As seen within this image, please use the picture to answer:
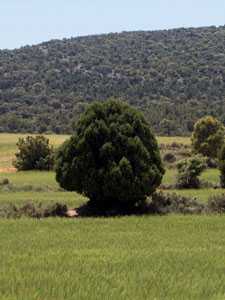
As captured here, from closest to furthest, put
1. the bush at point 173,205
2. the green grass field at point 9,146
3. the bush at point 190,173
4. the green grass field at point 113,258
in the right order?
the green grass field at point 113,258 < the bush at point 173,205 < the bush at point 190,173 < the green grass field at point 9,146

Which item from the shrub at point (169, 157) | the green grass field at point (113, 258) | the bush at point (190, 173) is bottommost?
the shrub at point (169, 157)

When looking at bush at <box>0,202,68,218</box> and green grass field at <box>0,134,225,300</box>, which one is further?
bush at <box>0,202,68,218</box>

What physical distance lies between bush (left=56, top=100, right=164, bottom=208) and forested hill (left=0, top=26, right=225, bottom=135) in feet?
224

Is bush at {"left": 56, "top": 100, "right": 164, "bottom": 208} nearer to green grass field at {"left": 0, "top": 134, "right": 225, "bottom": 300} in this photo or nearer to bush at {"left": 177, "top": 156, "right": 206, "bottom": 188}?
green grass field at {"left": 0, "top": 134, "right": 225, "bottom": 300}

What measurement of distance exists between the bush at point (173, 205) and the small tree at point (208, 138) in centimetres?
2944

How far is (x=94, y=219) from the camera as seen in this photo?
2438 cm

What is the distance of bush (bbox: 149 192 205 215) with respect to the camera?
87.2 feet

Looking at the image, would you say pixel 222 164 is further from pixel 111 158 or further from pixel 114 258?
pixel 114 258

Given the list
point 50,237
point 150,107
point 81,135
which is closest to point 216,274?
point 50,237

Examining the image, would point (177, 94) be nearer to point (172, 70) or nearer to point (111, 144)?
point (172, 70)

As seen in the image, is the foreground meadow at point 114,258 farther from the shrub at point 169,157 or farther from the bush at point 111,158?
the shrub at point 169,157

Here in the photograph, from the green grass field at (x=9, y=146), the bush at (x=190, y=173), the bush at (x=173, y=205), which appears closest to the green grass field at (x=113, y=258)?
the bush at (x=173, y=205)

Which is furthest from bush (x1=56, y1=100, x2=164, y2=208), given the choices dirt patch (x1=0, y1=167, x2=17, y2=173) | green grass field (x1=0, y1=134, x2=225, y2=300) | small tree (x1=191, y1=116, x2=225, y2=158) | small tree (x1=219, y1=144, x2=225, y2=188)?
small tree (x1=191, y1=116, x2=225, y2=158)

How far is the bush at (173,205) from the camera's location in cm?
2658
